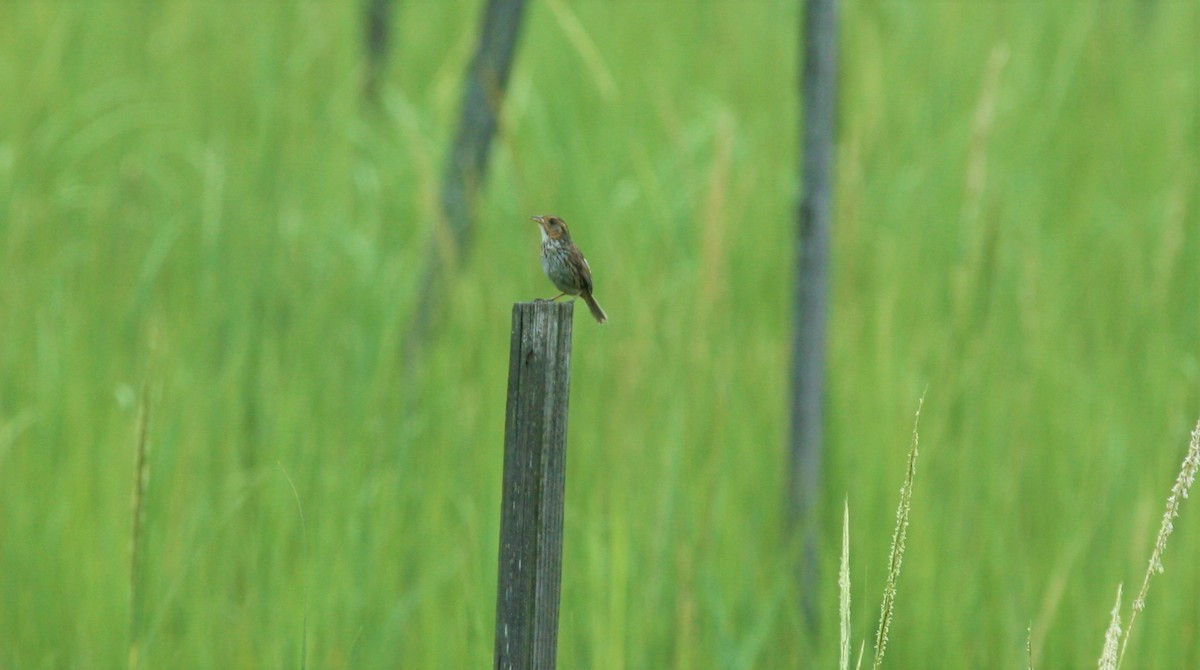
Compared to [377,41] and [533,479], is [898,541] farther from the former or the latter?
[377,41]

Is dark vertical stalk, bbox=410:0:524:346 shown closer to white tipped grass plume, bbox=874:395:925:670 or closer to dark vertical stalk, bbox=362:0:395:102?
dark vertical stalk, bbox=362:0:395:102

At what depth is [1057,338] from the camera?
11.6ft

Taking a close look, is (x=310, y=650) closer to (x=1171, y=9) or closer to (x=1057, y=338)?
(x=1057, y=338)

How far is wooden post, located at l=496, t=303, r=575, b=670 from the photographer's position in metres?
1.56

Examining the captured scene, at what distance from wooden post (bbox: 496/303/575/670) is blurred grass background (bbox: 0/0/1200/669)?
289mm

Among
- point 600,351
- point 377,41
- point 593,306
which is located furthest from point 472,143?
point 377,41

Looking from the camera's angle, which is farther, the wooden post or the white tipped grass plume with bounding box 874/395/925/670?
the wooden post

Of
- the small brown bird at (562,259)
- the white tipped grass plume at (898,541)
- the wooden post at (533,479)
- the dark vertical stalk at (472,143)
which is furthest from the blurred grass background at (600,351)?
the white tipped grass plume at (898,541)

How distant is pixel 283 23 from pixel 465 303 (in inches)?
81.0

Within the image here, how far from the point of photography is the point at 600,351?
324 cm

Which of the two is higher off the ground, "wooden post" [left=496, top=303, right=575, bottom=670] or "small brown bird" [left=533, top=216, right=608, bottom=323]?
"small brown bird" [left=533, top=216, right=608, bottom=323]

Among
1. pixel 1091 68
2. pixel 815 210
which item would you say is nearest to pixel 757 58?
pixel 1091 68

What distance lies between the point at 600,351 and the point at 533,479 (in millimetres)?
1681

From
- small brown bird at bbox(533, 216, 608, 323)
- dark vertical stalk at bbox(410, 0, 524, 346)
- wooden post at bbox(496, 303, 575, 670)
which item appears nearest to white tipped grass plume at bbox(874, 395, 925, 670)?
wooden post at bbox(496, 303, 575, 670)
